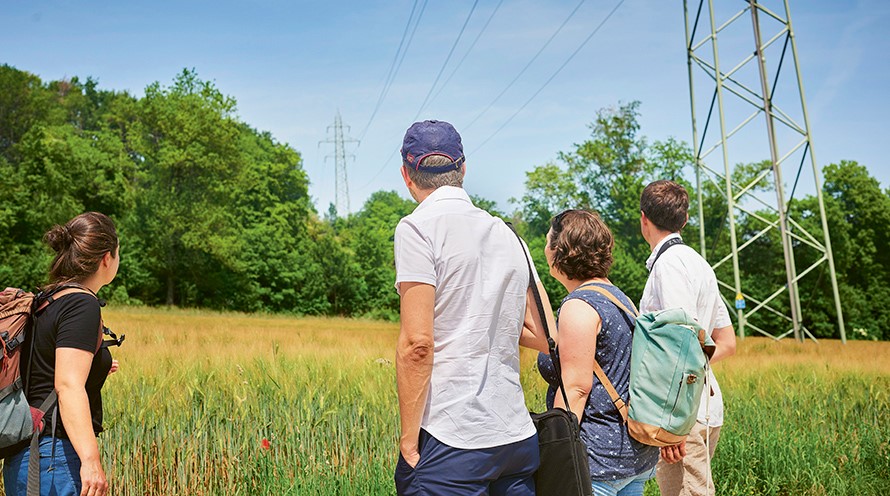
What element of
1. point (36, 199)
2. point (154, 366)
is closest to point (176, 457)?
point (154, 366)

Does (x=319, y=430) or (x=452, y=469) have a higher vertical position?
(x=452, y=469)

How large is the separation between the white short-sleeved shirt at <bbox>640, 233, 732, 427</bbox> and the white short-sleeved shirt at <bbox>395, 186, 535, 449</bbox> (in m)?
1.31

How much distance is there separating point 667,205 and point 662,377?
1057 mm

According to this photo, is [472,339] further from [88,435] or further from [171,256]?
[171,256]

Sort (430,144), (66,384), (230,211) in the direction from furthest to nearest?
(230,211), (66,384), (430,144)

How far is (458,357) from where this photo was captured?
2.14 m

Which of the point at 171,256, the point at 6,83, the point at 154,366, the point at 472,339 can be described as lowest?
the point at 154,366

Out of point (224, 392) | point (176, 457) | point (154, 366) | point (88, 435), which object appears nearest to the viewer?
point (88, 435)

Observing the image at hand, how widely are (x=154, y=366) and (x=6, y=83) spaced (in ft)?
136

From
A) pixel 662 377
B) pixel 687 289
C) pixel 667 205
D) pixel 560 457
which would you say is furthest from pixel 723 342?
pixel 560 457

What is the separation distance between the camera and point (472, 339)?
215cm

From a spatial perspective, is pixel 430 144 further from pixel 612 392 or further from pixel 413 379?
pixel 612 392

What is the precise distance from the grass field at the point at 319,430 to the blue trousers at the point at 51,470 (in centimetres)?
180

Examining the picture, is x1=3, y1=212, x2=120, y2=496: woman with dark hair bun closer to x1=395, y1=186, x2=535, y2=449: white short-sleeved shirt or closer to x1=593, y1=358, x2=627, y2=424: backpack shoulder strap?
x1=395, y1=186, x2=535, y2=449: white short-sleeved shirt
